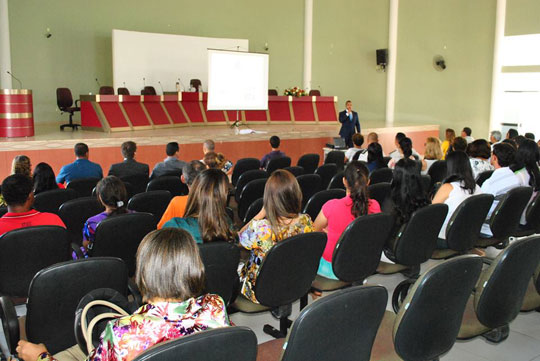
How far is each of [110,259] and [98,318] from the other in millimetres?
571

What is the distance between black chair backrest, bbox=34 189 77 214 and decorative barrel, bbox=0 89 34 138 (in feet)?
15.8

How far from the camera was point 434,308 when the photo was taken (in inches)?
88.4

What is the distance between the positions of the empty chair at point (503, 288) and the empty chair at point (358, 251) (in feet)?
2.48

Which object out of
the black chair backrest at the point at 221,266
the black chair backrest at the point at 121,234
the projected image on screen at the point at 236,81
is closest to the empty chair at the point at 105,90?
the projected image on screen at the point at 236,81

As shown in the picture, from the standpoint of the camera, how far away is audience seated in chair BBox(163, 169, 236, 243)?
293 cm

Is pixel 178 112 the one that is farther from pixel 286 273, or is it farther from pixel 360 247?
pixel 286 273

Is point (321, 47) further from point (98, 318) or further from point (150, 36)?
point (98, 318)

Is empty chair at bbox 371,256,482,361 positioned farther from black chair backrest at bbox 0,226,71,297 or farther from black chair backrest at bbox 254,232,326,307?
black chair backrest at bbox 0,226,71,297

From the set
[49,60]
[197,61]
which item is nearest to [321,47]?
[197,61]

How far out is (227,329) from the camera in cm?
154

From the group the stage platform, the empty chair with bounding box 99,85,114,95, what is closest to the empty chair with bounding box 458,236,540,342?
the stage platform

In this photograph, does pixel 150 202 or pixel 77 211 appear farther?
pixel 150 202

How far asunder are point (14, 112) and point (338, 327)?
8036mm

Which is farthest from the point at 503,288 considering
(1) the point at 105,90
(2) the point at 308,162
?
(1) the point at 105,90
